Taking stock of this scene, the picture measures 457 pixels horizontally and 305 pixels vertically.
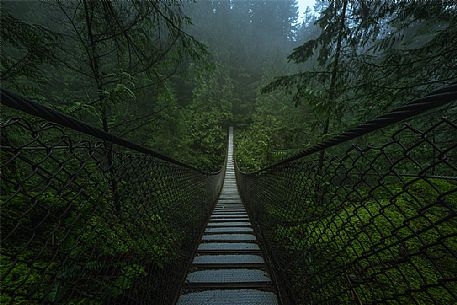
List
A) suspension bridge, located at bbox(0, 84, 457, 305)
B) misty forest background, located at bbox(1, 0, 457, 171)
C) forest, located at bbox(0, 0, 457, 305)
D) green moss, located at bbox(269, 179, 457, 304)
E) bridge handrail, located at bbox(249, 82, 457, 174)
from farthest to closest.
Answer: misty forest background, located at bbox(1, 0, 457, 171)
green moss, located at bbox(269, 179, 457, 304)
suspension bridge, located at bbox(0, 84, 457, 305)
forest, located at bbox(0, 0, 457, 305)
bridge handrail, located at bbox(249, 82, 457, 174)

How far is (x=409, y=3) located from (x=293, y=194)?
2706 millimetres

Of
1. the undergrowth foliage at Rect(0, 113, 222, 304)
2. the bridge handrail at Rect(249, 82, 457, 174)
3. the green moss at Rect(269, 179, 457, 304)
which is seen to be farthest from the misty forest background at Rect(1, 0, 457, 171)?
the bridge handrail at Rect(249, 82, 457, 174)

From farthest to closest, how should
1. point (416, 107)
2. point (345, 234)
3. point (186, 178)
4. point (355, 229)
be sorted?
1. point (186, 178)
2. point (345, 234)
3. point (355, 229)
4. point (416, 107)

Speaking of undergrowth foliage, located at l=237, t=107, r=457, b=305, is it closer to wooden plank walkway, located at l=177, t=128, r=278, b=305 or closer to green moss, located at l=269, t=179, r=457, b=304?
green moss, located at l=269, t=179, r=457, b=304

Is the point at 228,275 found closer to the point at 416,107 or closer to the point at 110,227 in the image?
the point at 110,227

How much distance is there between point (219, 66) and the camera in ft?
10.4

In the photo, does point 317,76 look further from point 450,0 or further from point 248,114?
point 248,114

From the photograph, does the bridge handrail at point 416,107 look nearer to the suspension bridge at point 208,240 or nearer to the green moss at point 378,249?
the suspension bridge at point 208,240

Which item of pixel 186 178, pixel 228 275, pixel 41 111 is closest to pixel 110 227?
pixel 41 111

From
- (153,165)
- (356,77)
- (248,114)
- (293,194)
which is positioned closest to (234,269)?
(293,194)

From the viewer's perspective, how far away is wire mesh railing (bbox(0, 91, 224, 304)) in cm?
70

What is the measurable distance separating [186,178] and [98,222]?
4.45 feet

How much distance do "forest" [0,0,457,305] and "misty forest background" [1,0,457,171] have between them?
0.03 m

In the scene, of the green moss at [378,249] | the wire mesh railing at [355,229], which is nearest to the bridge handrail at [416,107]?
the wire mesh railing at [355,229]
